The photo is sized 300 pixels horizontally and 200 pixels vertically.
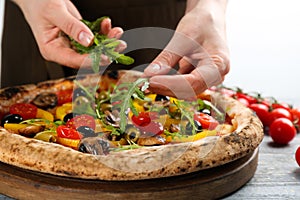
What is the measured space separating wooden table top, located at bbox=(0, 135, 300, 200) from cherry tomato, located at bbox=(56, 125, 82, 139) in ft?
1.50

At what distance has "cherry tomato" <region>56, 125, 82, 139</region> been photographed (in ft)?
10.4

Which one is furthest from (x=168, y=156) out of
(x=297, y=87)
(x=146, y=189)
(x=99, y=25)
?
(x=297, y=87)

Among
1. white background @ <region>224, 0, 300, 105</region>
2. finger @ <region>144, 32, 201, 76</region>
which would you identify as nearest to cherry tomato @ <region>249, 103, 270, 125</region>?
finger @ <region>144, 32, 201, 76</region>

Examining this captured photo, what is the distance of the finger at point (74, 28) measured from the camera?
136 inches

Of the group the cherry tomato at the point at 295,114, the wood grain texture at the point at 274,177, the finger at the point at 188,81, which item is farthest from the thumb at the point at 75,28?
the cherry tomato at the point at 295,114

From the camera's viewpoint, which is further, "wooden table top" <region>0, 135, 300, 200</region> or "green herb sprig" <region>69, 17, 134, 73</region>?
"green herb sprig" <region>69, 17, 134, 73</region>

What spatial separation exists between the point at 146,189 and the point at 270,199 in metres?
0.67

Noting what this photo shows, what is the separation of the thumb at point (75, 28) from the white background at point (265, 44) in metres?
3.94

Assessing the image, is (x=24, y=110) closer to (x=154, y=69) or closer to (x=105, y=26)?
(x=105, y=26)

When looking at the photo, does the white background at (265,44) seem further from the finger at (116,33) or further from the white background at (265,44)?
the finger at (116,33)

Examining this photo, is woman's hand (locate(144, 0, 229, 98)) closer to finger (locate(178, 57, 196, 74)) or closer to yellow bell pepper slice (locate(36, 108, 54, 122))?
finger (locate(178, 57, 196, 74))

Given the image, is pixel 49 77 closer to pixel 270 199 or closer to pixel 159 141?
pixel 159 141

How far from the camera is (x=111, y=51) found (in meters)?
3.52

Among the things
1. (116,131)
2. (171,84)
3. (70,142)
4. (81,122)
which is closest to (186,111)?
(171,84)
